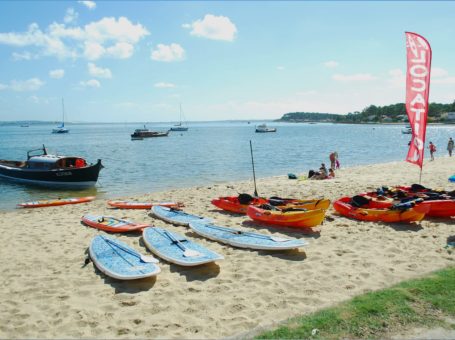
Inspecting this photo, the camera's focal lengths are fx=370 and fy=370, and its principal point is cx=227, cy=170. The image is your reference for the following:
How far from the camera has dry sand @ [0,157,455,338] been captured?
5.36 m

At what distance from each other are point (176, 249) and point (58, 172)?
1607 cm

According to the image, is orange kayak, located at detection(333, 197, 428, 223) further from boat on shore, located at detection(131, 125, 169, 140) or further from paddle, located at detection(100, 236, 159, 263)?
boat on shore, located at detection(131, 125, 169, 140)

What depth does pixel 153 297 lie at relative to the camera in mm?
6234

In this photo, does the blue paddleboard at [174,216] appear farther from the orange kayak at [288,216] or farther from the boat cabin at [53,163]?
the boat cabin at [53,163]

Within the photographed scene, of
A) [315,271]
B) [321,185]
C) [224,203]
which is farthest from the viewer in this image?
[321,185]

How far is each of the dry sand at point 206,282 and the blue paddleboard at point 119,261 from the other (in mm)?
191

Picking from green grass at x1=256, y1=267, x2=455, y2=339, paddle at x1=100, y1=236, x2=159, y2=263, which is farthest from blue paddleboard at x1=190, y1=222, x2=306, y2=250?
green grass at x1=256, y1=267, x2=455, y2=339

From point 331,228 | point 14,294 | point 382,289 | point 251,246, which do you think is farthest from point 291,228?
point 14,294

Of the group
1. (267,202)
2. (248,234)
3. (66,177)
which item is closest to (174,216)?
(267,202)

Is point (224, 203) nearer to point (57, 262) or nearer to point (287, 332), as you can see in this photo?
Result: point (57, 262)

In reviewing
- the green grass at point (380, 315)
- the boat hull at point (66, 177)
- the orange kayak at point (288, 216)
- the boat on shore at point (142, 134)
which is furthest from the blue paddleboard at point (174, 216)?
the boat on shore at point (142, 134)

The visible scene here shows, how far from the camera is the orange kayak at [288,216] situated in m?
9.87

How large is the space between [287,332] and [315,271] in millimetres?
2577

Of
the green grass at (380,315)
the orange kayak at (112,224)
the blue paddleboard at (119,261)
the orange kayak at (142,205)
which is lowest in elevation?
the orange kayak at (142,205)
